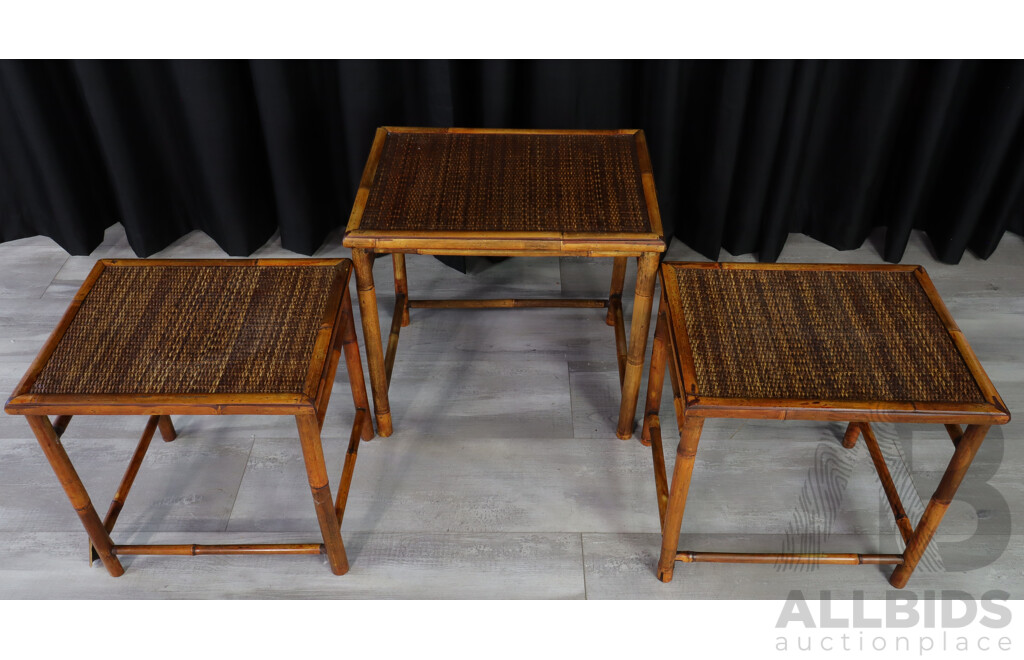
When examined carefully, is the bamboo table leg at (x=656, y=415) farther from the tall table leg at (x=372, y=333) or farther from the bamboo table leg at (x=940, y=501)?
the tall table leg at (x=372, y=333)

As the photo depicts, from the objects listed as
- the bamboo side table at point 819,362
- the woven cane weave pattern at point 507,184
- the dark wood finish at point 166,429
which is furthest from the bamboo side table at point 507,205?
the dark wood finish at point 166,429

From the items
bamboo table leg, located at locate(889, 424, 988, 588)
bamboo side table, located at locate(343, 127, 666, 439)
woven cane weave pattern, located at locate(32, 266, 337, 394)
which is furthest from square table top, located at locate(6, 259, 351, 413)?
bamboo table leg, located at locate(889, 424, 988, 588)

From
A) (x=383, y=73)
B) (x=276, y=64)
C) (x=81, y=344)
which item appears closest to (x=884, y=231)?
(x=383, y=73)

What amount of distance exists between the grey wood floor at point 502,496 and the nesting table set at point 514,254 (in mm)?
86

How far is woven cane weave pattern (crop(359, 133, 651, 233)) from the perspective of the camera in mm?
1592

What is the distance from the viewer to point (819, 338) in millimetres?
1456

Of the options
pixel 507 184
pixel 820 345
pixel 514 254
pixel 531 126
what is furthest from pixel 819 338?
pixel 531 126

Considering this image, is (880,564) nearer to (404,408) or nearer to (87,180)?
(404,408)

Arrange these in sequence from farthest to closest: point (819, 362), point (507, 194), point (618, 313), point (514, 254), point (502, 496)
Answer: point (618, 313) → point (502, 496) → point (507, 194) → point (514, 254) → point (819, 362)

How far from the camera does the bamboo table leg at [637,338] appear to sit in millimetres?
1593

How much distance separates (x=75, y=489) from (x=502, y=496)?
2.74ft

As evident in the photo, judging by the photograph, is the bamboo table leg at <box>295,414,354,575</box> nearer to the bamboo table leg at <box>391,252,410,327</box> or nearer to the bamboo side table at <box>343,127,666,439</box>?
the bamboo side table at <box>343,127,666,439</box>

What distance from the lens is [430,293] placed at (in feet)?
7.66

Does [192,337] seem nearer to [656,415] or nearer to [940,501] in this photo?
[656,415]
